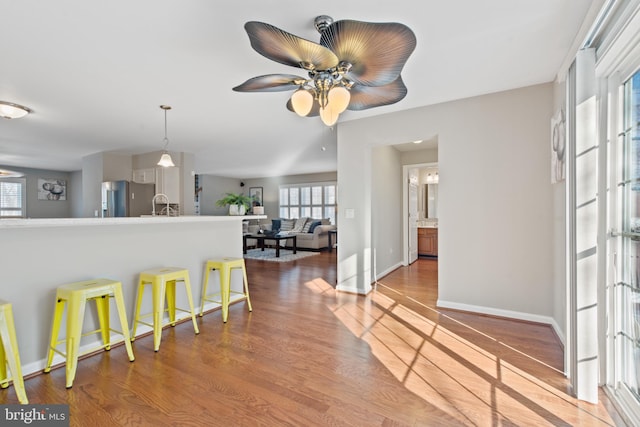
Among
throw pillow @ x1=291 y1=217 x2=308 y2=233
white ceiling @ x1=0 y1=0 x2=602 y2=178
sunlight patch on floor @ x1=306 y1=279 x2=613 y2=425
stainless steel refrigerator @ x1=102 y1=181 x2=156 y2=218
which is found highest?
white ceiling @ x1=0 y1=0 x2=602 y2=178

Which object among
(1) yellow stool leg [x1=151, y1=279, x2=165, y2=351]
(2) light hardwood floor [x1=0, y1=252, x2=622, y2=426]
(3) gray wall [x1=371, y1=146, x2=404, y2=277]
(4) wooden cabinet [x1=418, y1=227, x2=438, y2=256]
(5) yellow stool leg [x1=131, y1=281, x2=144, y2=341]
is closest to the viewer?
(2) light hardwood floor [x1=0, y1=252, x2=622, y2=426]

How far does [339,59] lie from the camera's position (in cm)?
175

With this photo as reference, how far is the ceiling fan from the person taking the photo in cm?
148

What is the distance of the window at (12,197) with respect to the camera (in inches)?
305

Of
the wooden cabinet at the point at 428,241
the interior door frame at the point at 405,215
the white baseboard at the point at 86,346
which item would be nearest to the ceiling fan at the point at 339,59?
the white baseboard at the point at 86,346

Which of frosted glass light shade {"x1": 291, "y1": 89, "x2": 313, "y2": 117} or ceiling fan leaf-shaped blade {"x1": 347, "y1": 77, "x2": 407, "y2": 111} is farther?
ceiling fan leaf-shaped blade {"x1": 347, "y1": 77, "x2": 407, "y2": 111}

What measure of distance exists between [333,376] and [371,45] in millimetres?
2091

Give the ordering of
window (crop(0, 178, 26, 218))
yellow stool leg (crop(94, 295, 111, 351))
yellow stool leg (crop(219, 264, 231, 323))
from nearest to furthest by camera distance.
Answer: yellow stool leg (crop(94, 295, 111, 351)), yellow stool leg (crop(219, 264, 231, 323)), window (crop(0, 178, 26, 218))

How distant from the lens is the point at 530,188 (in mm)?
3072

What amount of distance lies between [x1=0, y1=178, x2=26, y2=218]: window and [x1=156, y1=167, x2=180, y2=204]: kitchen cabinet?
4.65 m

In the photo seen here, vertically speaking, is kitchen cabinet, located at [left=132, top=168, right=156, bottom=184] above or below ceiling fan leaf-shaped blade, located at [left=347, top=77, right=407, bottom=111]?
below

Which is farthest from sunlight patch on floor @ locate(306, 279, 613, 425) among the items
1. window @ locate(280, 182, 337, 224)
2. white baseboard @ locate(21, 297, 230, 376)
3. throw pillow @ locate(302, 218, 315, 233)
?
window @ locate(280, 182, 337, 224)

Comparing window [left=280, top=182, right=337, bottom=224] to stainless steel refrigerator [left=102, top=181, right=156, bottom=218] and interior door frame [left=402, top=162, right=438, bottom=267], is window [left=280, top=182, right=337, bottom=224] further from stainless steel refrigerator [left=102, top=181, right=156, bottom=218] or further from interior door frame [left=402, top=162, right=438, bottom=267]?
stainless steel refrigerator [left=102, top=181, right=156, bottom=218]

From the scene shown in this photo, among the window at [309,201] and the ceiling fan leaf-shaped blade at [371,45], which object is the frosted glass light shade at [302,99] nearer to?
the ceiling fan leaf-shaped blade at [371,45]
